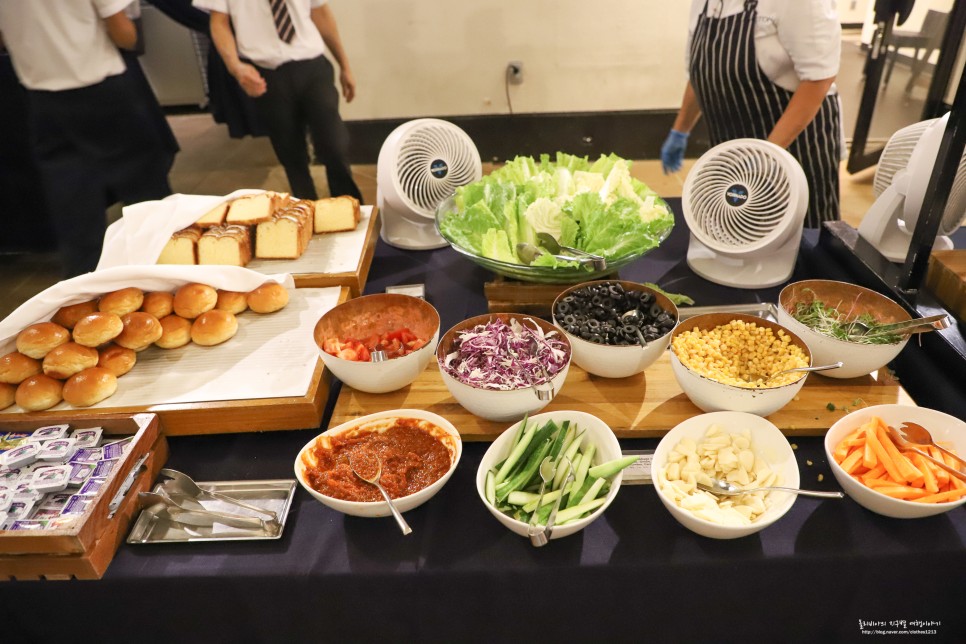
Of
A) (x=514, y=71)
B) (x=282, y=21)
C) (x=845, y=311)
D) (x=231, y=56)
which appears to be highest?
(x=282, y=21)

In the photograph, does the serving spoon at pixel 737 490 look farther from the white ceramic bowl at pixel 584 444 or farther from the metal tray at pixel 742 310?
the metal tray at pixel 742 310

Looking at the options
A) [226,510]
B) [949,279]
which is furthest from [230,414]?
[949,279]

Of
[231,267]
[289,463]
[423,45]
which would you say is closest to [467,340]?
[289,463]

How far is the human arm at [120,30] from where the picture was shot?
319cm

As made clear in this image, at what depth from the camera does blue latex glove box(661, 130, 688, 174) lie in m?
3.04

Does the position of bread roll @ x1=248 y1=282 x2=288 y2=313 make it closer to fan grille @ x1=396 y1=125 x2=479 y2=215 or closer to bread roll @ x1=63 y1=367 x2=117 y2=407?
bread roll @ x1=63 y1=367 x2=117 y2=407

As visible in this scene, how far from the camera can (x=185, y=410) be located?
1516 mm

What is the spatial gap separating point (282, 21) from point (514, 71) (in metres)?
2.50

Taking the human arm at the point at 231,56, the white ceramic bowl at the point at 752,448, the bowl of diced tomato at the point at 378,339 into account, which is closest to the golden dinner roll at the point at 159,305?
the bowl of diced tomato at the point at 378,339

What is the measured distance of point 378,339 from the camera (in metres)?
1.70

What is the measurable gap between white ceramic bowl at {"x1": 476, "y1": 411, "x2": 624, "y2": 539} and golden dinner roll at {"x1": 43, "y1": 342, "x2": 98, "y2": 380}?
3.64 feet

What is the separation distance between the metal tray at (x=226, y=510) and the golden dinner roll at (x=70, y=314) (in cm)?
63

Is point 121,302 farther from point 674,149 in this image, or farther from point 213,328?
point 674,149

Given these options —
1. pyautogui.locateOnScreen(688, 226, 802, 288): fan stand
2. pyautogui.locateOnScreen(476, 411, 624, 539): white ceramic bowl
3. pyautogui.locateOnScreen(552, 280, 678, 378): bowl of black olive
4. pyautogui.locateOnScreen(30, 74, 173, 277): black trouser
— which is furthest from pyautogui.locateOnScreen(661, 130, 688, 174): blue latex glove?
pyautogui.locateOnScreen(30, 74, 173, 277): black trouser
